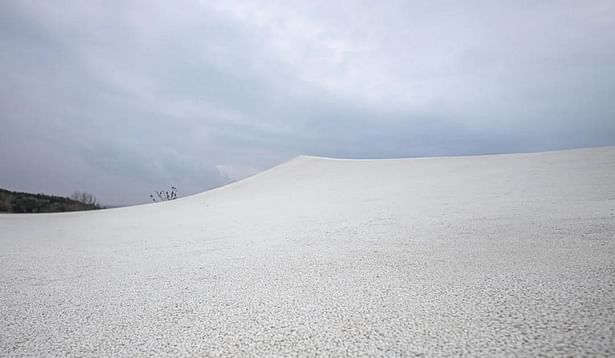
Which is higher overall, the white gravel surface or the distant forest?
the distant forest

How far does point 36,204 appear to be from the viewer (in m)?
9.74

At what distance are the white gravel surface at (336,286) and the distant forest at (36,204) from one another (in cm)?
714

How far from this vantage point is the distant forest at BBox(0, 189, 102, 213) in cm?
920

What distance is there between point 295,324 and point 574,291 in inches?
40.7

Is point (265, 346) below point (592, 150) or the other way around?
below

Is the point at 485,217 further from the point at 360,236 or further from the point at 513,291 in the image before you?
the point at 513,291

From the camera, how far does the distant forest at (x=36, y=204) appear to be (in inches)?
362

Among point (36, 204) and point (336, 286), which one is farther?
point (36, 204)

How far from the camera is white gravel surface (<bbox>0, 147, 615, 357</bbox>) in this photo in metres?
0.96

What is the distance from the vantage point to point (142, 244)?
118 inches

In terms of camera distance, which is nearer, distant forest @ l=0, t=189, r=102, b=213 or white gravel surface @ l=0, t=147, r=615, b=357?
white gravel surface @ l=0, t=147, r=615, b=357

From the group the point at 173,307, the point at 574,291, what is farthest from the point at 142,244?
the point at 574,291

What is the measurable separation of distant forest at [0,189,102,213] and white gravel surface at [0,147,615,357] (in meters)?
7.14

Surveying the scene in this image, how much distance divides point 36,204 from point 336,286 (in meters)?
11.7
